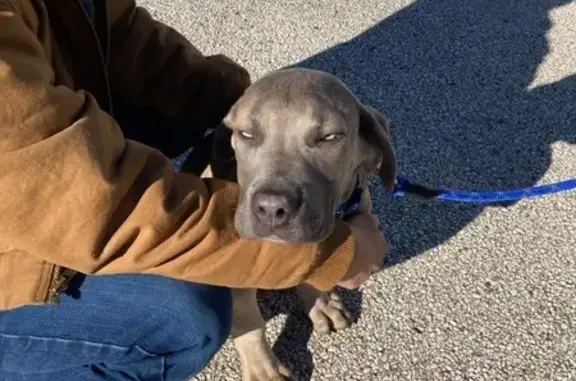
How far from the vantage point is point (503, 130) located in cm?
431

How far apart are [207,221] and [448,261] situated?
174cm

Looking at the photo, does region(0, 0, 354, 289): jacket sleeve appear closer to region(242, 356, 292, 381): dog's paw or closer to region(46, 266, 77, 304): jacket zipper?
region(46, 266, 77, 304): jacket zipper

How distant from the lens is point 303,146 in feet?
9.14

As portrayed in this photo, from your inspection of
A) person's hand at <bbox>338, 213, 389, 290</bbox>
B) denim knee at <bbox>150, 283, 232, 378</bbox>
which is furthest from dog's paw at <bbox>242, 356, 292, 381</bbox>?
person's hand at <bbox>338, 213, 389, 290</bbox>

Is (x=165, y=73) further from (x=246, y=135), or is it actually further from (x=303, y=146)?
(x=303, y=146)

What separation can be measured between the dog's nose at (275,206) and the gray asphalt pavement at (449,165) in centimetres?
97

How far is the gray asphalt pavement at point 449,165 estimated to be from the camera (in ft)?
10.7

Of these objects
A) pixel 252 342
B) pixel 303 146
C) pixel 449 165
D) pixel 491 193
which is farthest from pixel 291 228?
pixel 449 165

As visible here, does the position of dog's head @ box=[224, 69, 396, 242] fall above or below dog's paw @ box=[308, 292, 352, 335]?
above

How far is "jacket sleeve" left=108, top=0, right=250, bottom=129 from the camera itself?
3.10 metres

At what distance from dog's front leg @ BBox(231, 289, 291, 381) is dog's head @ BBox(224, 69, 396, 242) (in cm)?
46

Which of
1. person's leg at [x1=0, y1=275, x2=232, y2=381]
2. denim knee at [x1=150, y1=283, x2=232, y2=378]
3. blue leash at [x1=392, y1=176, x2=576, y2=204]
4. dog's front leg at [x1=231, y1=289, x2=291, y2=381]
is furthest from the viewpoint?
blue leash at [x1=392, y1=176, x2=576, y2=204]

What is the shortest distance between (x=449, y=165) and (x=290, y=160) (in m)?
1.61

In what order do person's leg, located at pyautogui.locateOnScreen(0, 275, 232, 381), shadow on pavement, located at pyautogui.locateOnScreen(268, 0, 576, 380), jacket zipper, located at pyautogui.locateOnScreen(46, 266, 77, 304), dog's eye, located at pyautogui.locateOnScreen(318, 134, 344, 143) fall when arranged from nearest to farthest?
jacket zipper, located at pyautogui.locateOnScreen(46, 266, 77, 304) < person's leg, located at pyautogui.locateOnScreen(0, 275, 232, 381) < dog's eye, located at pyautogui.locateOnScreen(318, 134, 344, 143) < shadow on pavement, located at pyautogui.locateOnScreen(268, 0, 576, 380)
